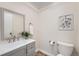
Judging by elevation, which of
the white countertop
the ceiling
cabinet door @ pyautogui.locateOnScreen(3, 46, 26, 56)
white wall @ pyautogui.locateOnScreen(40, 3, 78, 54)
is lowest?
cabinet door @ pyautogui.locateOnScreen(3, 46, 26, 56)

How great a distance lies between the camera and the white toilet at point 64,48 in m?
1.05

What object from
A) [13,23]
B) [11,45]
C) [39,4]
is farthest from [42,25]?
[11,45]

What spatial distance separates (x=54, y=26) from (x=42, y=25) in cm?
21

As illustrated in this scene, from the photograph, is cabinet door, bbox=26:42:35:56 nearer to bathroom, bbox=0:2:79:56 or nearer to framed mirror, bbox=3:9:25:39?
bathroom, bbox=0:2:79:56

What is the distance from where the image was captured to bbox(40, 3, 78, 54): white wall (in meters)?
1.03

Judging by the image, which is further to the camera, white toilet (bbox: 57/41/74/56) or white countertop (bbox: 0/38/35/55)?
white toilet (bbox: 57/41/74/56)

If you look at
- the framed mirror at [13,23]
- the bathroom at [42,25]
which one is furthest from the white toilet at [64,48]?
the framed mirror at [13,23]

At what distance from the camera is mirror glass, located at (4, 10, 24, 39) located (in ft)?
3.29

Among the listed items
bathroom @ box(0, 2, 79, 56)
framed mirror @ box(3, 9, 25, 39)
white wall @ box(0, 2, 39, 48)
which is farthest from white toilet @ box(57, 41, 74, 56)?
framed mirror @ box(3, 9, 25, 39)

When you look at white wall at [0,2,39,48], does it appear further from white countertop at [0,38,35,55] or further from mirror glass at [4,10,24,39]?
white countertop at [0,38,35,55]

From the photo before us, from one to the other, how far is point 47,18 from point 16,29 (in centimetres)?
55

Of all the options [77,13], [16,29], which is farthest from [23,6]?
[77,13]

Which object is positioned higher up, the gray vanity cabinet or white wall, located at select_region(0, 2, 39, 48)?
white wall, located at select_region(0, 2, 39, 48)

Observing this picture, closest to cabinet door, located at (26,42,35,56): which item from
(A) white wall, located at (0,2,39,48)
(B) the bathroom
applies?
(B) the bathroom
